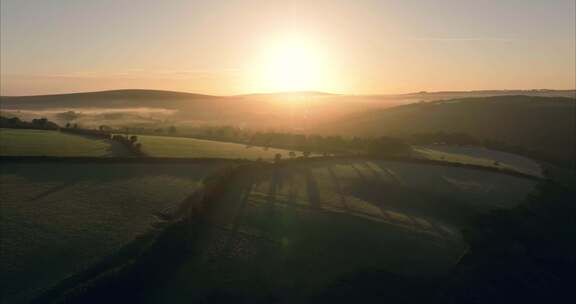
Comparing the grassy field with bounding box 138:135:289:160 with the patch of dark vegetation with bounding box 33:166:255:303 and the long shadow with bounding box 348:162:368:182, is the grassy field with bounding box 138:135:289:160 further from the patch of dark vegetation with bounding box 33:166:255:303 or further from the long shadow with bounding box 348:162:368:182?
the patch of dark vegetation with bounding box 33:166:255:303

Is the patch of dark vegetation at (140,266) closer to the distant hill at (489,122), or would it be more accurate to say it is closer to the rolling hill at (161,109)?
the distant hill at (489,122)

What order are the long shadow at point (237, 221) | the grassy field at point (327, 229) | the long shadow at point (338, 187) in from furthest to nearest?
the long shadow at point (338, 187)
the long shadow at point (237, 221)
the grassy field at point (327, 229)

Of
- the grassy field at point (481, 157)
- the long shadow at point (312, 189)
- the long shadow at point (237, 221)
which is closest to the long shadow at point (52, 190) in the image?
the long shadow at point (237, 221)

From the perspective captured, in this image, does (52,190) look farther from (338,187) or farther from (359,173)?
(359,173)

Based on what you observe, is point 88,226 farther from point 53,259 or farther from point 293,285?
point 293,285

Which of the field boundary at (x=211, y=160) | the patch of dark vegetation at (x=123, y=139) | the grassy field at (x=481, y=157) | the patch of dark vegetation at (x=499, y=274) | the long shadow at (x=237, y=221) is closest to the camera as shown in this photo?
the patch of dark vegetation at (x=499, y=274)

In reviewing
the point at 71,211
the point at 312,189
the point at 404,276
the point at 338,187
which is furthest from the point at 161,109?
the point at 404,276

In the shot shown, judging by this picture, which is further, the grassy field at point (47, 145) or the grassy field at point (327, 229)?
the grassy field at point (47, 145)

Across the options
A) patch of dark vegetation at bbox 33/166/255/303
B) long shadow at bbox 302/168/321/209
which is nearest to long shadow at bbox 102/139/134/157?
long shadow at bbox 302/168/321/209
